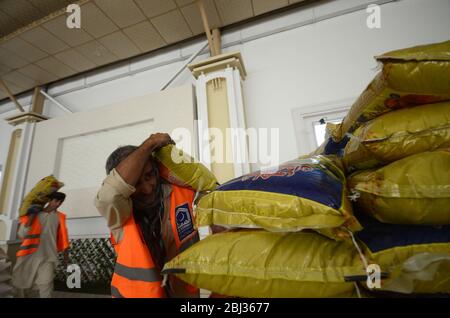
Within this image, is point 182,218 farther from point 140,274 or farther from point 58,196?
point 58,196

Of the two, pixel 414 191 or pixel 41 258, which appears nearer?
pixel 414 191

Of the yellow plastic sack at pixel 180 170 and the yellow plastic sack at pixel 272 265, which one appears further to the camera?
the yellow plastic sack at pixel 180 170

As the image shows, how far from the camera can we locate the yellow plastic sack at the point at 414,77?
1.59 ft

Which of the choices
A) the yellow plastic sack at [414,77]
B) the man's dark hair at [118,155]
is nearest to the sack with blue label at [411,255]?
the yellow plastic sack at [414,77]

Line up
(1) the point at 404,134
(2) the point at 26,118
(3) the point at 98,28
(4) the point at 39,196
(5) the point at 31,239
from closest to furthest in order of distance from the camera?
(1) the point at 404,134 < (5) the point at 31,239 < (4) the point at 39,196 < (3) the point at 98,28 < (2) the point at 26,118

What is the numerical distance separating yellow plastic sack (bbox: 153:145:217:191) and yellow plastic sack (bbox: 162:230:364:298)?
0.34 meters

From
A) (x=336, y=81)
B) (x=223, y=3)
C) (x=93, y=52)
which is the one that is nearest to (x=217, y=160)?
(x=336, y=81)

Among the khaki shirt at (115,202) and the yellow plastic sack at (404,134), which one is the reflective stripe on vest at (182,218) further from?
the yellow plastic sack at (404,134)

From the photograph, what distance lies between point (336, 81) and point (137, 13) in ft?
6.23

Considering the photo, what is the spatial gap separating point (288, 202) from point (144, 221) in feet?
Answer: 1.83

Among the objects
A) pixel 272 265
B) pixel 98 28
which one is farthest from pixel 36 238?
pixel 272 265

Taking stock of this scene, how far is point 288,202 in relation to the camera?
1.55 ft

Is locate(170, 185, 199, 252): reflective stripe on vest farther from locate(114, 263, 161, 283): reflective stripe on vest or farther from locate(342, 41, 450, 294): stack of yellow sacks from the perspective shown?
locate(342, 41, 450, 294): stack of yellow sacks

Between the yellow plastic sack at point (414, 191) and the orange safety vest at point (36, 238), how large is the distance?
7.66ft
